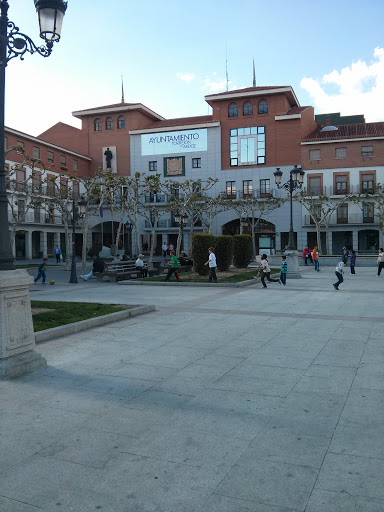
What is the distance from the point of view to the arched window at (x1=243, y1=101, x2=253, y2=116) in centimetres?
4731

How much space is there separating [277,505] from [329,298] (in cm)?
1060

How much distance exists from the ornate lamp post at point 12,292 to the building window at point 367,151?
42364 mm

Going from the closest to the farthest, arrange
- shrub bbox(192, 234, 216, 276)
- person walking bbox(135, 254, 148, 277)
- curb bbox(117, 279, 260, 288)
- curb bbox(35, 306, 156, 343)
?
curb bbox(35, 306, 156, 343) → curb bbox(117, 279, 260, 288) → shrub bbox(192, 234, 216, 276) → person walking bbox(135, 254, 148, 277)

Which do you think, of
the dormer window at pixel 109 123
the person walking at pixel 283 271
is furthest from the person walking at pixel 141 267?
the dormer window at pixel 109 123

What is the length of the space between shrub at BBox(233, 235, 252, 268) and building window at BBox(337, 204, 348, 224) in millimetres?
23238

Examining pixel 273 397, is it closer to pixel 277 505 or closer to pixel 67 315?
pixel 277 505

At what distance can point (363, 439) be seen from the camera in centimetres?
376

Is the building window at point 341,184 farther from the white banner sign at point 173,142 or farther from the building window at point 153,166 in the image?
the building window at point 153,166

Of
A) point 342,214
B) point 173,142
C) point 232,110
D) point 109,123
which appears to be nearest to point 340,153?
point 342,214

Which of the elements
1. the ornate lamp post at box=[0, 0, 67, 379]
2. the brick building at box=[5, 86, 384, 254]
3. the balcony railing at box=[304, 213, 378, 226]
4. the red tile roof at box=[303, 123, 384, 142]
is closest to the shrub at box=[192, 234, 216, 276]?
the ornate lamp post at box=[0, 0, 67, 379]

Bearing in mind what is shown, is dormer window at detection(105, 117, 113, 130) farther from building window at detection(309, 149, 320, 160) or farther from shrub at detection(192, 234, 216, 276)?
shrub at detection(192, 234, 216, 276)

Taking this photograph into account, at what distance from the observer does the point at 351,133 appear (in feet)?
151

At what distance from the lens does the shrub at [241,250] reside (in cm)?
2408

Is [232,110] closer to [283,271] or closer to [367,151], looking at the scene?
[367,151]
